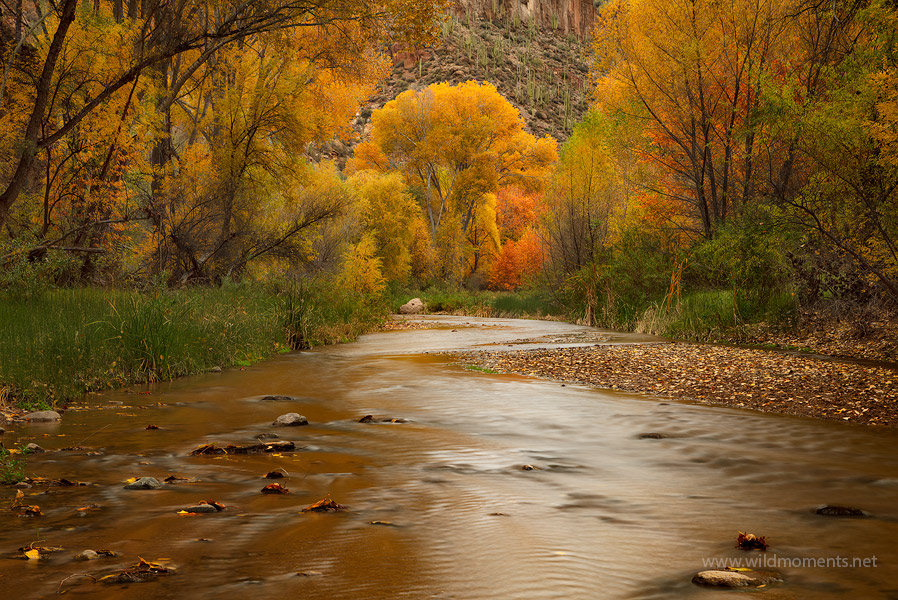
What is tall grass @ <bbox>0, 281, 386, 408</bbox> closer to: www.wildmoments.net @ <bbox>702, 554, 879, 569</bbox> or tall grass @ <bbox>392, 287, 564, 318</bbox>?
www.wildmoments.net @ <bbox>702, 554, 879, 569</bbox>

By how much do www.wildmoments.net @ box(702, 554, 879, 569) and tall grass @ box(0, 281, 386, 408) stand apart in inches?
292

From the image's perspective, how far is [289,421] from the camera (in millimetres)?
7441

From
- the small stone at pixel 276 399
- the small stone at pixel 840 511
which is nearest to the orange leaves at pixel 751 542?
the small stone at pixel 840 511

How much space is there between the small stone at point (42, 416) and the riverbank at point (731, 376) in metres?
7.38

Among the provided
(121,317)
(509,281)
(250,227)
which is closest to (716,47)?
(250,227)

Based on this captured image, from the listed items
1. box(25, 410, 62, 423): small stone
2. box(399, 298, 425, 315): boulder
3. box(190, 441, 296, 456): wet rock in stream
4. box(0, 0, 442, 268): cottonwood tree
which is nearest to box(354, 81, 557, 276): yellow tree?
box(399, 298, 425, 315): boulder

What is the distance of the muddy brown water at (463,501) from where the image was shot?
10.2ft

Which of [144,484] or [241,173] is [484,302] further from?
[144,484]

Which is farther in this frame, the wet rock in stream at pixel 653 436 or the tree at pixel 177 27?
the tree at pixel 177 27

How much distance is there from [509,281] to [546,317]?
25.7 m

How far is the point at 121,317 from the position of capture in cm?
1041

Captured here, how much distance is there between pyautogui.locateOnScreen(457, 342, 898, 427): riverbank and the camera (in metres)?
8.70

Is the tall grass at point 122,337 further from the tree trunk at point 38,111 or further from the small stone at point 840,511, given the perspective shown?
the small stone at point 840,511

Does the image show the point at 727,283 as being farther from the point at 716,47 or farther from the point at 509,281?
the point at 509,281
